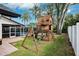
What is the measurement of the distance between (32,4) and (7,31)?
24.3 inches

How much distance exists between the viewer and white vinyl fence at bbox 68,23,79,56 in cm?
368

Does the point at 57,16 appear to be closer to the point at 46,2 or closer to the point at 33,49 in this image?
the point at 46,2

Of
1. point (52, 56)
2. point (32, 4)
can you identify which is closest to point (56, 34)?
point (52, 56)

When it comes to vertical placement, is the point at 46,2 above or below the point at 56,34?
above

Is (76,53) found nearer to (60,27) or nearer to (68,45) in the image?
(68,45)

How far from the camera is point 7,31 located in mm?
3852

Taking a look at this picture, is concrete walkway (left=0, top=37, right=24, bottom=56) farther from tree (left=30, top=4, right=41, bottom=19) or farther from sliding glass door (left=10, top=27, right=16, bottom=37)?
tree (left=30, top=4, right=41, bottom=19)

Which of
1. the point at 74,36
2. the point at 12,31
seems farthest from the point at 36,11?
the point at 74,36

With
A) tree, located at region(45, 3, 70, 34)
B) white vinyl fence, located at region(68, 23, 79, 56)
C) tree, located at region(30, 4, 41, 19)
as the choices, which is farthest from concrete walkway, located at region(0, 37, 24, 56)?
white vinyl fence, located at region(68, 23, 79, 56)

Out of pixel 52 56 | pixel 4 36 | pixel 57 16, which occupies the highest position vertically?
pixel 57 16

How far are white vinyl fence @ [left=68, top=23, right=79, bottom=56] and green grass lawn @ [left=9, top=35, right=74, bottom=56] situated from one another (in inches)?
3.4

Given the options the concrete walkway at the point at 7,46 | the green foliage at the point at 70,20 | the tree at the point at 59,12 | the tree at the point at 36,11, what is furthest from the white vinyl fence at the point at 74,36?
the concrete walkway at the point at 7,46

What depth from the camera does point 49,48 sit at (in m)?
3.84

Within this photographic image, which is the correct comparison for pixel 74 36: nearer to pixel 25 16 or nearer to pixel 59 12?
pixel 59 12
